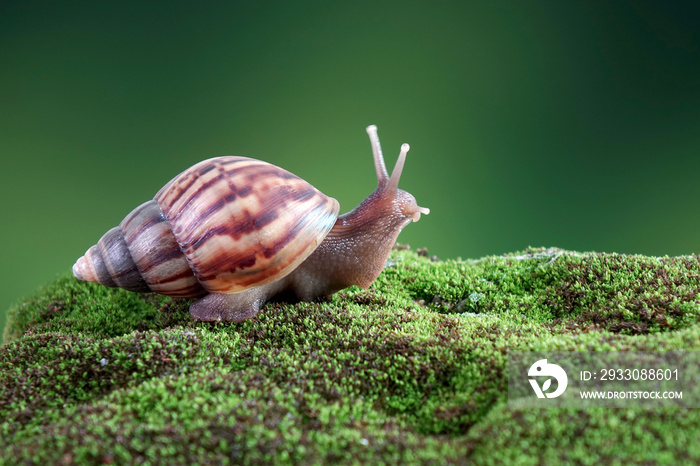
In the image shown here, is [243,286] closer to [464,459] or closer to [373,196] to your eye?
[373,196]

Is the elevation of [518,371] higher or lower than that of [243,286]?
lower

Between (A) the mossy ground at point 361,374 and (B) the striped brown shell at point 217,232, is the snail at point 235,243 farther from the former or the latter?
(A) the mossy ground at point 361,374

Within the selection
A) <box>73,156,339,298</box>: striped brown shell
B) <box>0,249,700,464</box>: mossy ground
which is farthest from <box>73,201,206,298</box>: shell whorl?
<box>0,249,700,464</box>: mossy ground

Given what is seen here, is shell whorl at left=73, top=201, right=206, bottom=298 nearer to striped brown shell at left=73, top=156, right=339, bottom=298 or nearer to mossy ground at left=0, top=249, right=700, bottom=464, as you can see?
striped brown shell at left=73, top=156, right=339, bottom=298

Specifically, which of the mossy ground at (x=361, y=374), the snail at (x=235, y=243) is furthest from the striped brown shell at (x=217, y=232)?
the mossy ground at (x=361, y=374)

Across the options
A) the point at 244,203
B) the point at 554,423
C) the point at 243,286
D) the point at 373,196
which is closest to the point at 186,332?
the point at 243,286

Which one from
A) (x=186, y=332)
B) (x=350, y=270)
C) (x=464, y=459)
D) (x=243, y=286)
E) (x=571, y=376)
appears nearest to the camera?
(x=464, y=459)

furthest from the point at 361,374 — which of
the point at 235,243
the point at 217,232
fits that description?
the point at 217,232

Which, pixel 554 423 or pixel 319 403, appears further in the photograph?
pixel 319 403
